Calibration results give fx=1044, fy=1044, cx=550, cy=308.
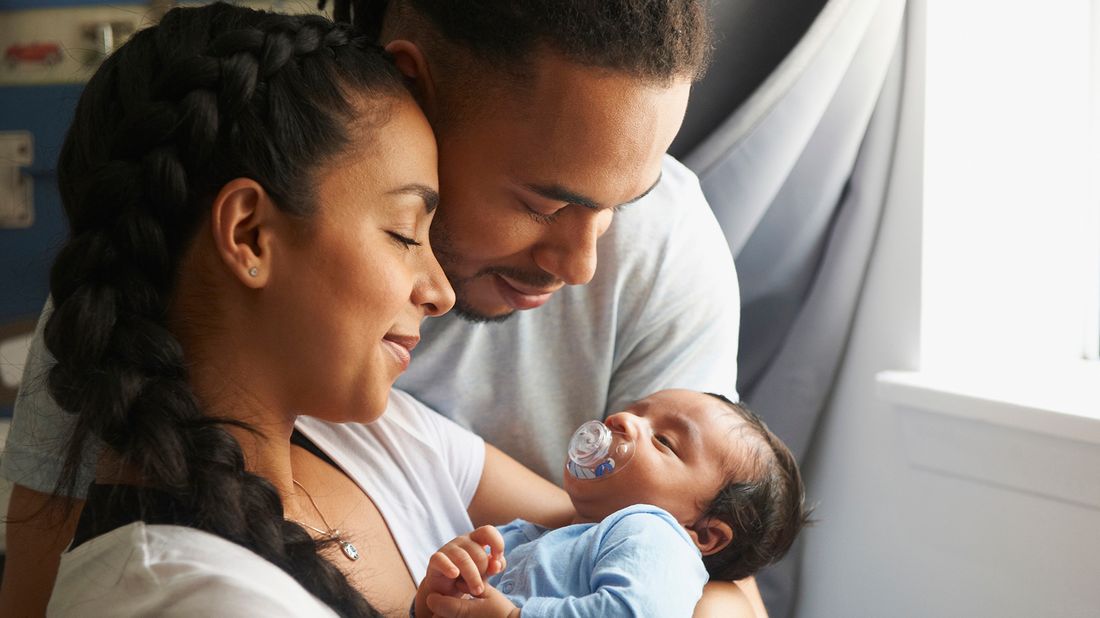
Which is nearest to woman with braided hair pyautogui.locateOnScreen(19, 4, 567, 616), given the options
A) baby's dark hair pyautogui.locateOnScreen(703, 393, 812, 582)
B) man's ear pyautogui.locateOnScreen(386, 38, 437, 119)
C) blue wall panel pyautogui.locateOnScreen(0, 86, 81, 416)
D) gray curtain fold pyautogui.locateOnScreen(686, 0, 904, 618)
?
man's ear pyautogui.locateOnScreen(386, 38, 437, 119)

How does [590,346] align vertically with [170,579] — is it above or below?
below

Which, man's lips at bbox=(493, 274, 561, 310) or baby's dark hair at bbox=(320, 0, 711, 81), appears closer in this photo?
baby's dark hair at bbox=(320, 0, 711, 81)

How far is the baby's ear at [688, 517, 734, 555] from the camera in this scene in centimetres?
140

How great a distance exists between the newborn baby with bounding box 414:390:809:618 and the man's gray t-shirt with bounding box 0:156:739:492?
6.4 inches

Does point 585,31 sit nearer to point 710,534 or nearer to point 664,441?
point 664,441

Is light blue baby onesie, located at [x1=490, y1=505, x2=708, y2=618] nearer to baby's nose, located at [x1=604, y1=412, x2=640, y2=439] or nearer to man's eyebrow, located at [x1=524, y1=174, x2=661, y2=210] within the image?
baby's nose, located at [x1=604, y1=412, x2=640, y2=439]

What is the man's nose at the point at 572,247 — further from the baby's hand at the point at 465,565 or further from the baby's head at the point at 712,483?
the baby's hand at the point at 465,565

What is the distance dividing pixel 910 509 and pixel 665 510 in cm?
62

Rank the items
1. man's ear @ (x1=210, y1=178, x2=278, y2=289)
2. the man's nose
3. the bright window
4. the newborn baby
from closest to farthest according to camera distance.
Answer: man's ear @ (x1=210, y1=178, x2=278, y2=289) < the newborn baby < the man's nose < the bright window

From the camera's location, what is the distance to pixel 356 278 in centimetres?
102

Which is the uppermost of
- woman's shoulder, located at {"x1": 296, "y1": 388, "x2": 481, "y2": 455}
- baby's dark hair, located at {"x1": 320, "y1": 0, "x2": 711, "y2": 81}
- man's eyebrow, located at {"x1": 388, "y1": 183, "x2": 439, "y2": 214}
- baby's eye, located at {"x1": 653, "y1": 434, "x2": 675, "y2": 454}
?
baby's dark hair, located at {"x1": 320, "y1": 0, "x2": 711, "y2": 81}

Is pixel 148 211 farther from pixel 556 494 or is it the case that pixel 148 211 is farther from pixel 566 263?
pixel 556 494

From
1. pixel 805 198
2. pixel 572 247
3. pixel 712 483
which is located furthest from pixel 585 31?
pixel 805 198

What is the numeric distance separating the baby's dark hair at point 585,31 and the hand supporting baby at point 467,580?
583 mm
